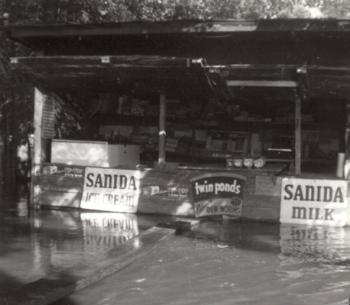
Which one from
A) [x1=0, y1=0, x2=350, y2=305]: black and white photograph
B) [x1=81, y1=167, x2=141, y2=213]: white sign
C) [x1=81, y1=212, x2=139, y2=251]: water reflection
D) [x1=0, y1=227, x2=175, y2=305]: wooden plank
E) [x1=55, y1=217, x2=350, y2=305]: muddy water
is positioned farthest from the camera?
[x1=81, y1=167, x2=141, y2=213]: white sign

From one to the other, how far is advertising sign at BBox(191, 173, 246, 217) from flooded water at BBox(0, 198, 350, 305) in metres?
0.35

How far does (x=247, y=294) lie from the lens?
636 cm

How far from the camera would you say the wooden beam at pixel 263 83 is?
11328 mm

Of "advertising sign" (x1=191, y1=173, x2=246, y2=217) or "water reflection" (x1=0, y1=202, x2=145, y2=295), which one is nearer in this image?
"water reflection" (x1=0, y1=202, x2=145, y2=295)

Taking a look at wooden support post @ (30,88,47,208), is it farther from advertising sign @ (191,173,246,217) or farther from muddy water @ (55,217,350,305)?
muddy water @ (55,217,350,305)

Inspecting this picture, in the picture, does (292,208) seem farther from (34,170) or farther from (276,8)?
(276,8)

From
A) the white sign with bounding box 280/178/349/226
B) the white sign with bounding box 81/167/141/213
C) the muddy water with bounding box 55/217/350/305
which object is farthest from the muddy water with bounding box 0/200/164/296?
the white sign with bounding box 280/178/349/226

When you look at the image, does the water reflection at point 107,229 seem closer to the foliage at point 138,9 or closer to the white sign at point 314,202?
the white sign at point 314,202

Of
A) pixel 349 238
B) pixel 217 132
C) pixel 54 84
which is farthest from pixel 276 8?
pixel 349 238

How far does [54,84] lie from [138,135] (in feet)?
10.5

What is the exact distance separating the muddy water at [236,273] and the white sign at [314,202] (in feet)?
3.43

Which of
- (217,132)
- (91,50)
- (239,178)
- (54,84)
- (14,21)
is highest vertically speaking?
(14,21)

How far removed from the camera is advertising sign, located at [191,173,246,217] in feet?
39.3

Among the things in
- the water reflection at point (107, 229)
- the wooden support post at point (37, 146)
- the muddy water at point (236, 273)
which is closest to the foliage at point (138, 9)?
the wooden support post at point (37, 146)
